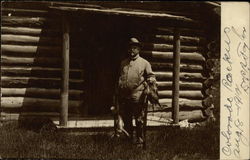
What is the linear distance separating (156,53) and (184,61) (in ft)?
3.10

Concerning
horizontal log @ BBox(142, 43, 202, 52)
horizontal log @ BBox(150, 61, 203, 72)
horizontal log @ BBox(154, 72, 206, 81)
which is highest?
horizontal log @ BBox(142, 43, 202, 52)

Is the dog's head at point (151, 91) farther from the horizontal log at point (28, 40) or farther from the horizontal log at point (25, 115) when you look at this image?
the horizontal log at point (28, 40)

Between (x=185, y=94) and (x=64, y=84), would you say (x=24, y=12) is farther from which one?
(x=185, y=94)

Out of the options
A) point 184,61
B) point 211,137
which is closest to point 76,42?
point 184,61

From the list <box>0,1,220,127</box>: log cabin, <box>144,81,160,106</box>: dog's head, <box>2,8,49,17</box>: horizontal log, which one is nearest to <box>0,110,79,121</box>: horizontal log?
<box>0,1,220,127</box>: log cabin

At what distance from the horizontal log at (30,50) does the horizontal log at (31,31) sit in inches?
11.9

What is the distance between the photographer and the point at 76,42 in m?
10.9

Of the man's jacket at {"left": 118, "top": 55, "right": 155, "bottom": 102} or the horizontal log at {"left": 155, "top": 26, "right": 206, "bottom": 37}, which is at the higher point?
the horizontal log at {"left": 155, "top": 26, "right": 206, "bottom": 37}

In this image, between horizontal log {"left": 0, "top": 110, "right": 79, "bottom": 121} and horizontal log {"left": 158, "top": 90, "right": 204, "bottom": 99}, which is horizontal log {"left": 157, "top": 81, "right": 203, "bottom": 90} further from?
horizontal log {"left": 0, "top": 110, "right": 79, "bottom": 121}

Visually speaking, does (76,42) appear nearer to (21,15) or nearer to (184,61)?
(21,15)

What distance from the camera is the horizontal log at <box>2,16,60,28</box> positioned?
33.7 feet

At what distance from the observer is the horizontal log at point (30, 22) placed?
33.7 feet

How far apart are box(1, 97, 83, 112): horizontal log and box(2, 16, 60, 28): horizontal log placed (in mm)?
1695

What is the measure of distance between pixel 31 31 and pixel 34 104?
5.54ft
